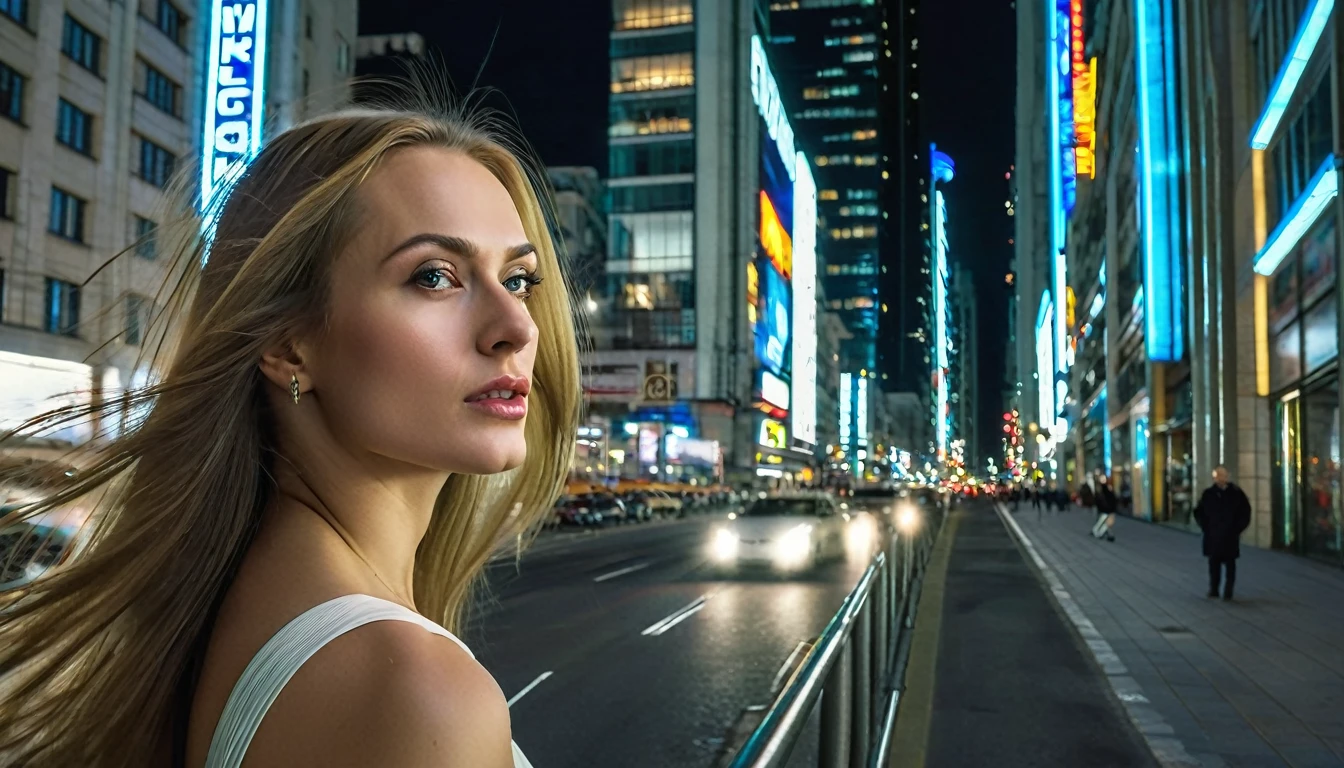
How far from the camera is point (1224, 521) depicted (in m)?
15.5

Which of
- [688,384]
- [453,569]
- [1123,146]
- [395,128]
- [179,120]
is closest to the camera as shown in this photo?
[395,128]

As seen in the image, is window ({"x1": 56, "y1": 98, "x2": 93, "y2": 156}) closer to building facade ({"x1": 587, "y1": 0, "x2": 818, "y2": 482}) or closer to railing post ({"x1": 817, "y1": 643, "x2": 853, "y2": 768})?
railing post ({"x1": 817, "y1": 643, "x2": 853, "y2": 768})

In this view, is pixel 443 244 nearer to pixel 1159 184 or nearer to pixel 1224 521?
pixel 1224 521

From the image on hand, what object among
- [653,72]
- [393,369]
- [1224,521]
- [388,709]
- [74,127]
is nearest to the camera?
[388,709]

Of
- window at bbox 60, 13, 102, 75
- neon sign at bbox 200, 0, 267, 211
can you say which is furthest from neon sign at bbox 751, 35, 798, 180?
neon sign at bbox 200, 0, 267, 211

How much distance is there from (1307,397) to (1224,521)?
10.4 meters

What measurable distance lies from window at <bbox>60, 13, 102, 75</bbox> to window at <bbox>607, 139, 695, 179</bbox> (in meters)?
57.8

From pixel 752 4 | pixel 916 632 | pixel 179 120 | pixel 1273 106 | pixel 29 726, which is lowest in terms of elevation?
pixel 916 632

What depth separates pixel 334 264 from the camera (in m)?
1.34

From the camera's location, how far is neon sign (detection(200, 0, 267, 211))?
97.7 ft

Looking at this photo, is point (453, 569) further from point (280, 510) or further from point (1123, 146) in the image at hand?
point (1123, 146)

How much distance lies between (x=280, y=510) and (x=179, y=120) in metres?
44.3

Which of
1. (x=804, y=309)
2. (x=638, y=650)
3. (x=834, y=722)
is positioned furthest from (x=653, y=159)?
(x=834, y=722)

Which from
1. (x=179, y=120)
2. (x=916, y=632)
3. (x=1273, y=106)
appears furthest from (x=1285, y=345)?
(x=179, y=120)
